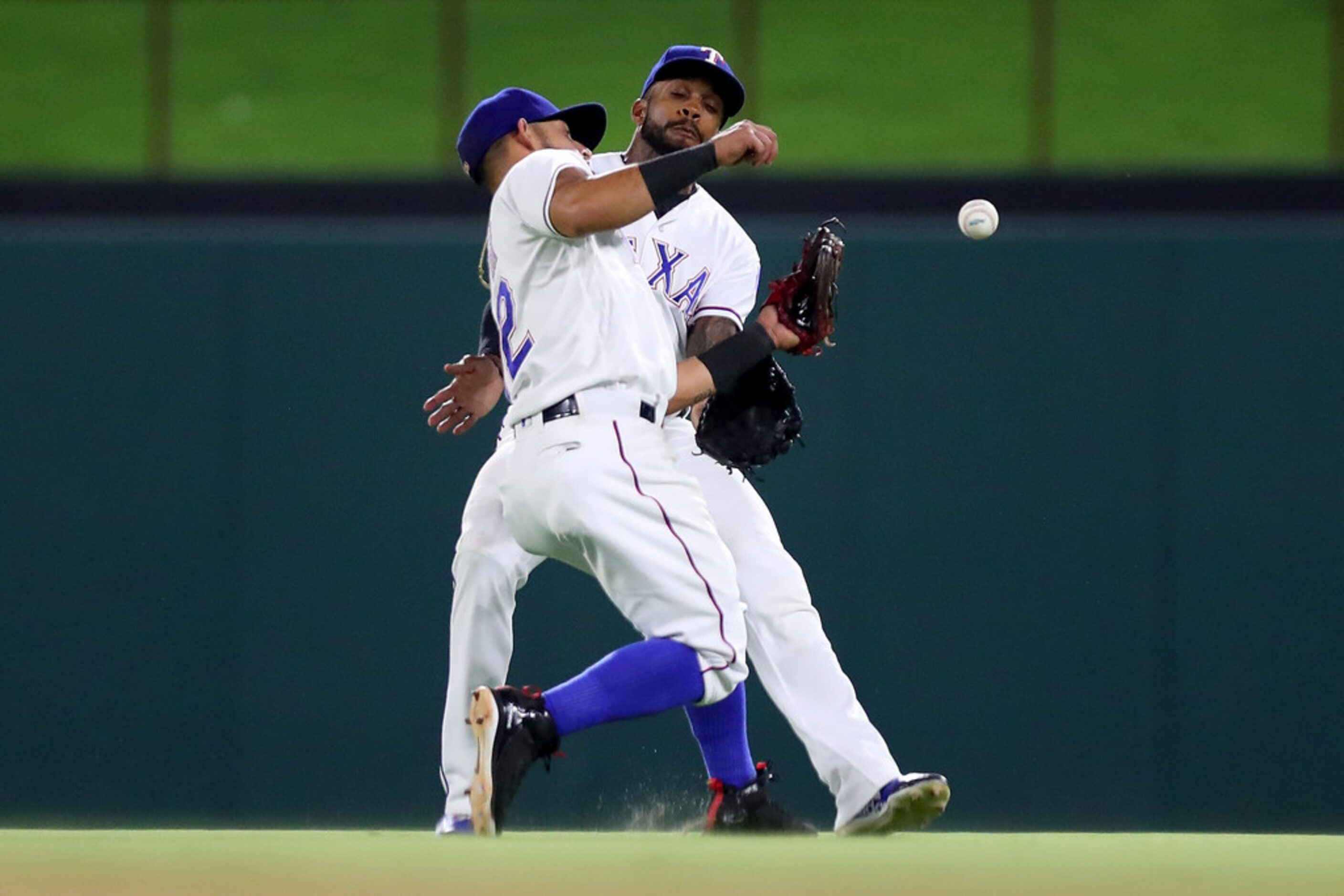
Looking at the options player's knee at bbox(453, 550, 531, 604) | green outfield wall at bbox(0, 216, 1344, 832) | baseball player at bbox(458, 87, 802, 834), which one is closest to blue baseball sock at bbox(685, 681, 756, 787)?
baseball player at bbox(458, 87, 802, 834)

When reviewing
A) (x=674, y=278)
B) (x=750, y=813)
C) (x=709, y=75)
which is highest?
(x=709, y=75)

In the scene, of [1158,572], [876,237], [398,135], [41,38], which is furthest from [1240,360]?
[41,38]

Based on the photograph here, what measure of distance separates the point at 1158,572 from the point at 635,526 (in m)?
2.72

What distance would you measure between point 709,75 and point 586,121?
1.07ft

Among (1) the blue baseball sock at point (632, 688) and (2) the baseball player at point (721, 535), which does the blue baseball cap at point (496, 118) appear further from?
(1) the blue baseball sock at point (632, 688)

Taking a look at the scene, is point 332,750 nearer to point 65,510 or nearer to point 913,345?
point 65,510

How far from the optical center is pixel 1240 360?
18.7 feet

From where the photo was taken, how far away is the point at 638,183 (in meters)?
3.45

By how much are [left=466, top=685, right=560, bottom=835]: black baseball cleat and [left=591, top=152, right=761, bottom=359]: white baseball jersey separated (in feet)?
3.62

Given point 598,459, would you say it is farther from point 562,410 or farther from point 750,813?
point 750,813

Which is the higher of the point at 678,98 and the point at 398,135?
the point at 398,135

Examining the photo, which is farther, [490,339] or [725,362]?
[490,339]

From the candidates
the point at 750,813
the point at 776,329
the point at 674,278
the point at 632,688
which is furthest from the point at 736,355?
the point at 750,813

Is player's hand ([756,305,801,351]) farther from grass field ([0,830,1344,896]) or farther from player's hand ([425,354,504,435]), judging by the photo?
grass field ([0,830,1344,896])
